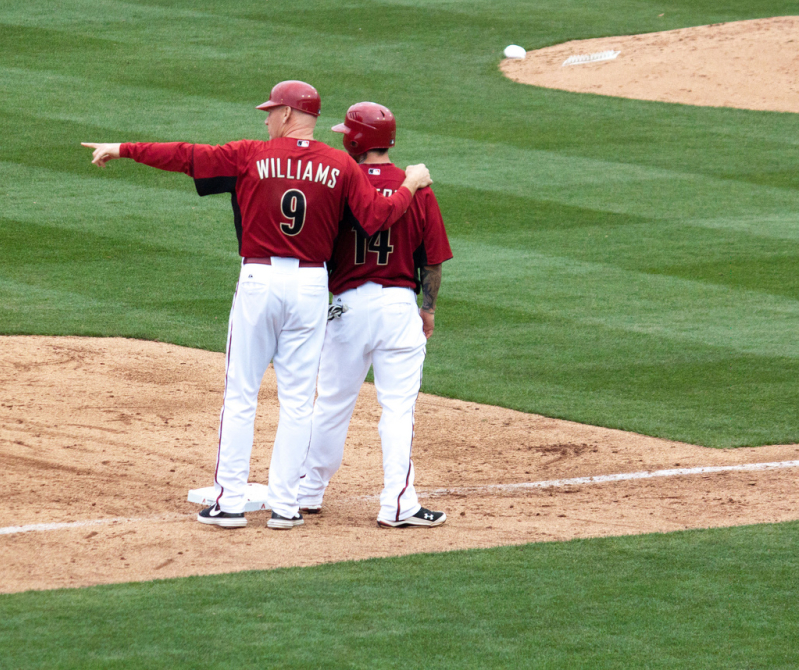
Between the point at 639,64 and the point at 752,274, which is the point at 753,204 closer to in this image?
the point at 752,274

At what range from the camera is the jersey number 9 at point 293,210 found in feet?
17.3

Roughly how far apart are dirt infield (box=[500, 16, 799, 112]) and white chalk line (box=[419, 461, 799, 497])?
13.1m

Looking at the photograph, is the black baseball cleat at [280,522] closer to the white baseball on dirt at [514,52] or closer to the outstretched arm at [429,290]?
the outstretched arm at [429,290]

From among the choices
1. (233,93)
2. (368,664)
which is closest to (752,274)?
(368,664)

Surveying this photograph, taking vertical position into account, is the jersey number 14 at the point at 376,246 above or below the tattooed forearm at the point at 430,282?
above

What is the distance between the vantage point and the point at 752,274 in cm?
1138

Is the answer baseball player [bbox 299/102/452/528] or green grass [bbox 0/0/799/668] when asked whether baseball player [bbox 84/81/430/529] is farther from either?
green grass [bbox 0/0/799/668]

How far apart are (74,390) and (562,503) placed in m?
3.60

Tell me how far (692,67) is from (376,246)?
16368mm

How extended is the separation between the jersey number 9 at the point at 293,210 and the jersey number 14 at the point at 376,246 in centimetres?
33

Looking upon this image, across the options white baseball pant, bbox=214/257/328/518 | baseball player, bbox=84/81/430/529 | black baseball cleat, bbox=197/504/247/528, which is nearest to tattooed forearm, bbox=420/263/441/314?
baseball player, bbox=84/81/430/529

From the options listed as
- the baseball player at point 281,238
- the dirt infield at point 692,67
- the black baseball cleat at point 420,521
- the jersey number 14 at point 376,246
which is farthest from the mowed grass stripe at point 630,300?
the dirt infield at point 692,67

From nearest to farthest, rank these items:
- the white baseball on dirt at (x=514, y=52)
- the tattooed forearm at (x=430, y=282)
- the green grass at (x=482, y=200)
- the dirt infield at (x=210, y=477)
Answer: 1. the dirt infield at (x=210, y=477)
2. the tattooed forearm at (x=430, y=282)
3. the green grass at (x=482, y=200)
4. the white baseball on dirt at (x=514, y=52)

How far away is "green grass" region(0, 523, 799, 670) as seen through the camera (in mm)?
3996
